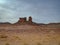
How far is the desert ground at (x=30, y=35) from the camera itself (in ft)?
36.7

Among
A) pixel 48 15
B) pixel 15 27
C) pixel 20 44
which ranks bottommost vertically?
pixel 20 44

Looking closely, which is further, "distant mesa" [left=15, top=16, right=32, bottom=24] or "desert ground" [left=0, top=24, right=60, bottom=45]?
"distant mesa" [left=15, top=16, right=32, bottom=24]

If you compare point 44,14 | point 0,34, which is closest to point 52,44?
point 44,14

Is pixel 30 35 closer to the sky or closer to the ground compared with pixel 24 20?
closer to the ground

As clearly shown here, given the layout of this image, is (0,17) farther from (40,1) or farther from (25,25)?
(40,1)

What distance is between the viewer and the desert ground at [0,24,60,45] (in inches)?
441

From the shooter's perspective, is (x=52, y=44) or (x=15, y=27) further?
(x=15, y=27)

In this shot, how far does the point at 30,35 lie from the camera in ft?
37.4

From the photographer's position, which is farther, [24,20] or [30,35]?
[24,20]

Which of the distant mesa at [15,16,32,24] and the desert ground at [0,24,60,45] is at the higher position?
the distant mesa at [15,16,32,24]

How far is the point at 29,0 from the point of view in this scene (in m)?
11.5

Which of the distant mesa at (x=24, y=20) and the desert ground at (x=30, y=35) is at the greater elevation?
the distant mesa at (x=24, y=20)

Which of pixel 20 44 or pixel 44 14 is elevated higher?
pixel 44 14

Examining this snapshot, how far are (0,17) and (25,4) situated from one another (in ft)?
6.06
